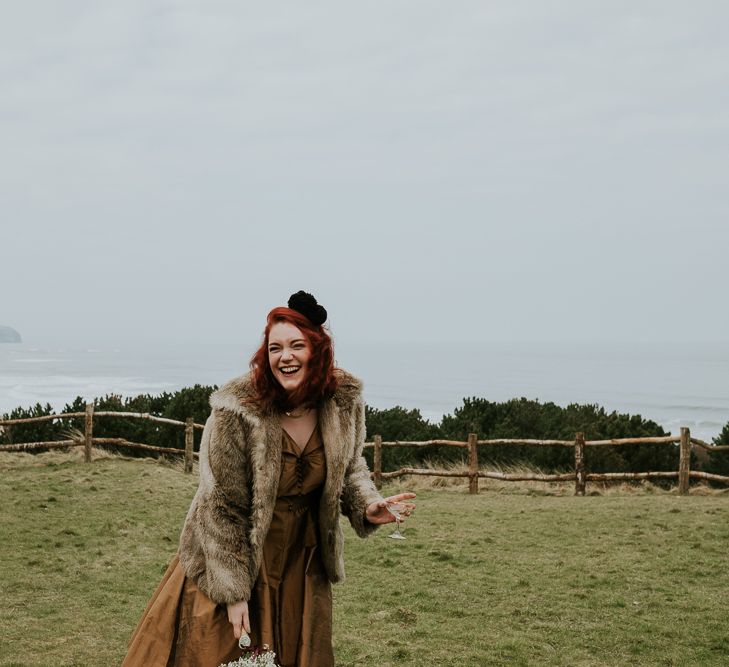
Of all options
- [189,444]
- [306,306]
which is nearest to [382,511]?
[306,306]

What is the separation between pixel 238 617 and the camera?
2.83 meters

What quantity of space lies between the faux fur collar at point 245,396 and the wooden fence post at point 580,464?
9312 mm

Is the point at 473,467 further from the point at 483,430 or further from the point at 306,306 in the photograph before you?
the point at 306,306

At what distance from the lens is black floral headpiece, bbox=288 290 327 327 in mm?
3033

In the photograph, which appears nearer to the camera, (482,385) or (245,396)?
(245,396)

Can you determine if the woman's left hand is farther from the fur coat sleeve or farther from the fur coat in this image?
the fur coat

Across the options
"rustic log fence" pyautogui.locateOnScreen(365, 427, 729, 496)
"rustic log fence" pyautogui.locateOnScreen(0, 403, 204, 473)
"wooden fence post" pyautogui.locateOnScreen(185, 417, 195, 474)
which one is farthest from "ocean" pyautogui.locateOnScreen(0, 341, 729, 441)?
"rustic log fence" pyautogui.locateOnScreen(365, 427, 729, 496)

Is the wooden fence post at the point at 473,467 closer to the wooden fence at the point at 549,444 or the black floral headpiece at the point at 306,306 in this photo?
the wooden fence at the point at 549,444

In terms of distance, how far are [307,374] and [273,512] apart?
525 millimetres

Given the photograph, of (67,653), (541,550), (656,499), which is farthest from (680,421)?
(67,653)

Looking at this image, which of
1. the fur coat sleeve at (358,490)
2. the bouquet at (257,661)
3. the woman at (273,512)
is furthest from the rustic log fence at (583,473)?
the bouquet at (257,661)

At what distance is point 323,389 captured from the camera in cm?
305

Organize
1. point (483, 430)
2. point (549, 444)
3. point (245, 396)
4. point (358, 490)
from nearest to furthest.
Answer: point (245, 396), point (358, 490), point (549, 444), point (483, 430)

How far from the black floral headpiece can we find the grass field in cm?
279
